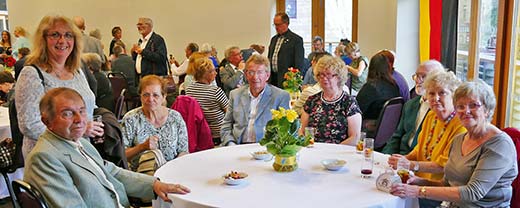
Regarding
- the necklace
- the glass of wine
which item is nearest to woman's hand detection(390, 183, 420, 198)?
the glass of wine

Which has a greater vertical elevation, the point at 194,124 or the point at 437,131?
the point at 437,131

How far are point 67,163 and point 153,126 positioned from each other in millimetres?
1182

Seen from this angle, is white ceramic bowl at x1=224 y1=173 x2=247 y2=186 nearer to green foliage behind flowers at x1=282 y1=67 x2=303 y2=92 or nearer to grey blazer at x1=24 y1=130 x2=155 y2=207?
grey blazer at x1=24 y1=130 x2=155 y2=207

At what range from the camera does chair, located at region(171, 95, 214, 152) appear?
3.49 metres

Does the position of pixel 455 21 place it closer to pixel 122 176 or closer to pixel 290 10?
pixel 290 10

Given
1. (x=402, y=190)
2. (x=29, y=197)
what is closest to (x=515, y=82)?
(x=402, y=190)

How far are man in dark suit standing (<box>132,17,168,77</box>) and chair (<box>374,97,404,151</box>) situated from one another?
3538 mm

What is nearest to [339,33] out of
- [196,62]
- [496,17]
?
[496,17]

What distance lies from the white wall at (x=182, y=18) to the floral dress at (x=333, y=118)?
603cm

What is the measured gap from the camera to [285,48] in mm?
6098

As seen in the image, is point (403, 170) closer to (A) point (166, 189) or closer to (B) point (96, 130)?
(A) point (166, 189)

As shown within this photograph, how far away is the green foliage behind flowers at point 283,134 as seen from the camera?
7.37 feet

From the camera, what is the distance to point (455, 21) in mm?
5676

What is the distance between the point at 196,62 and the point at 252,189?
211 centimetres
